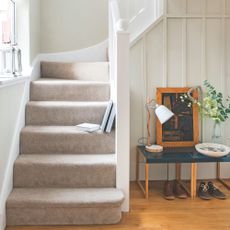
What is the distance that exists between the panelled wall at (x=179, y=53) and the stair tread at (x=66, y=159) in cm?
80

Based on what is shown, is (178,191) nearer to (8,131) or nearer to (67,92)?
(67,92)

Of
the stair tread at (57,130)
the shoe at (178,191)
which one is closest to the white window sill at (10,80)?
the stair tread at (57,130)

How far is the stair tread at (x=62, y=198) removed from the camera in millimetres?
2881

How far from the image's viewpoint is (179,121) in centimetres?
404

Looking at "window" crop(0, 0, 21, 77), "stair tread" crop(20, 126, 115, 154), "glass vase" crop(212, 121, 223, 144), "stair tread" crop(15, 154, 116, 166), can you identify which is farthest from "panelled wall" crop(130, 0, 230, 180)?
"window" crop(0, 0, 21, 77)

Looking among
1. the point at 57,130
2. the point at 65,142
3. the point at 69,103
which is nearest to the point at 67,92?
the point at 69,103

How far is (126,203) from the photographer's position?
125 inches

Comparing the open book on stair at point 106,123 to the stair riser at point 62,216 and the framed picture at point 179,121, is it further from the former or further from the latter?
the stair riser at point 62,216

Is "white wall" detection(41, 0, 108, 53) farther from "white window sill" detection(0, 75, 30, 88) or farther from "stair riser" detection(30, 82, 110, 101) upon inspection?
"white window sill" detection(0, 75, 30, 88)

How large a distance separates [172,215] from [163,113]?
101 centimetres

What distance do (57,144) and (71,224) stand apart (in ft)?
2.65

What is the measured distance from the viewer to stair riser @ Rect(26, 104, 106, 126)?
3727 millimetres

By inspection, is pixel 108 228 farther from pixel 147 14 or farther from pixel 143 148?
pixel 147 14

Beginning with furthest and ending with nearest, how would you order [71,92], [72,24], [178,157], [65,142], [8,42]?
[72,24]
[71,92]
[8,42]
[178,157]
[65,142]
